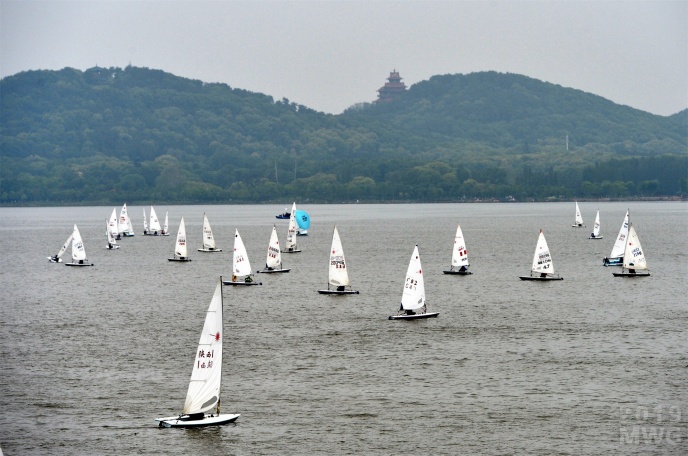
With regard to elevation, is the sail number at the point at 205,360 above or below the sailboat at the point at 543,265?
above

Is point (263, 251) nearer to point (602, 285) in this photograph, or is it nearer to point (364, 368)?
point (602, 285)

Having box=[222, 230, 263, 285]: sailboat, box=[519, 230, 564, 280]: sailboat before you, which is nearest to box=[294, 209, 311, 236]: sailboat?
box=[519, 230, 564, 280]: sailboat

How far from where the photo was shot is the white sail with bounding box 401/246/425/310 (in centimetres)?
7588

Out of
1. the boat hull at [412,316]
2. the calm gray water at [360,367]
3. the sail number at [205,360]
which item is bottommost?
the calm gray water at [360,367]

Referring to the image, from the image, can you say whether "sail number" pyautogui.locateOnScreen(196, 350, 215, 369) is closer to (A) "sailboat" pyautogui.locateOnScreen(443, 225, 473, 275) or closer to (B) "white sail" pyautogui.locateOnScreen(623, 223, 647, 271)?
(A) "sailboat" pyautogui.locateOnScreen(443, 225, 473, 275)

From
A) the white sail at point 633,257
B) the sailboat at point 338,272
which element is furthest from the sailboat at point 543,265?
the sailboat at point 338,272

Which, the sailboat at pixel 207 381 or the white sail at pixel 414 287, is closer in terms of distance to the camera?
the sailboat at pixel 207 381

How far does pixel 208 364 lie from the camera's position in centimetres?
A: 4562

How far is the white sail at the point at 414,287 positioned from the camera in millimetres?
75875

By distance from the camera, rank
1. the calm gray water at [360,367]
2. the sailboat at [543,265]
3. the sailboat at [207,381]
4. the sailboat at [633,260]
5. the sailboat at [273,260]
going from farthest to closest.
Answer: the sailboat at [273,260] < the sailboat at [543,265] < the sailboat at [633,260] < the calm gray water at [360,367] < the sailboat at [207,381]

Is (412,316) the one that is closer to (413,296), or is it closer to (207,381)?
(413,296)

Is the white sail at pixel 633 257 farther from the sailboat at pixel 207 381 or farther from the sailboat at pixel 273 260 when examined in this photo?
the sailboat at pixel 207 381

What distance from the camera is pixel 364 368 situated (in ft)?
201

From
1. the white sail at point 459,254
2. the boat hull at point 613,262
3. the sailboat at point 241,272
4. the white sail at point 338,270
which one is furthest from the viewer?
the boat hull at point 613,262
